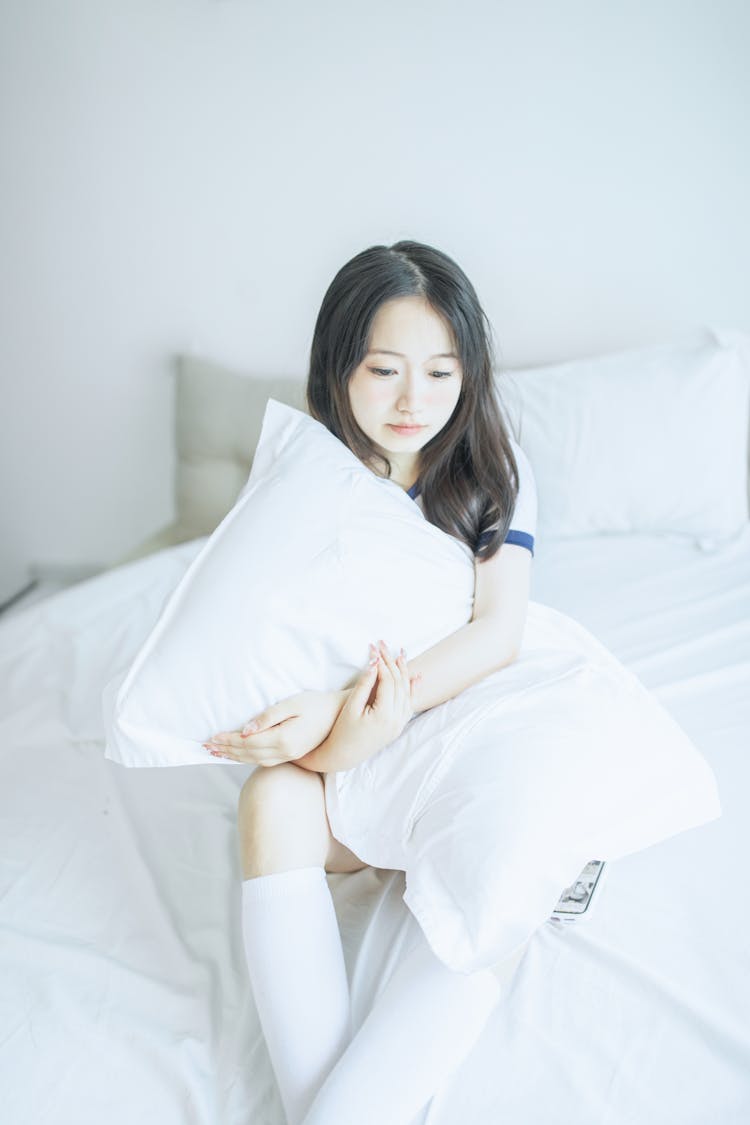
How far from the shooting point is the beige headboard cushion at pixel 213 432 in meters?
1.77

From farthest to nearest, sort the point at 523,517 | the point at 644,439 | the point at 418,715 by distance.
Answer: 1. the point at 644,439
2. the point at 523,517
3. the point at 418,715

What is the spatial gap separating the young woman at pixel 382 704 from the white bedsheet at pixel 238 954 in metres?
0.05

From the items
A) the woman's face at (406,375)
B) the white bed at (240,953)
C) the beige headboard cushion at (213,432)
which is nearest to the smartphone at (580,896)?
the white bed at (240,953)

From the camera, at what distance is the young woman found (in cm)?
75

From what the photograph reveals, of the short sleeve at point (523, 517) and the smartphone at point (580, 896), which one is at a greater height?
the short sleeve at point (523, 517)

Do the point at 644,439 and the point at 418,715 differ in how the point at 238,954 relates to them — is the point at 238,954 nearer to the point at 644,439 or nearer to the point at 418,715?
the point at 418,715

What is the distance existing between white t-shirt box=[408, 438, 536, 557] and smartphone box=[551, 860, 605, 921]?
39cm

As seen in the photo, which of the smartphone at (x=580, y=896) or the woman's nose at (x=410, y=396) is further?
the woman's nose at (x=410, y=396)

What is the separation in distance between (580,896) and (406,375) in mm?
598

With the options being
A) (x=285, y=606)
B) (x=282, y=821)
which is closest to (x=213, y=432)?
(x=285, y=606)

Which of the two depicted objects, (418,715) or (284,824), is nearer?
(284,824)

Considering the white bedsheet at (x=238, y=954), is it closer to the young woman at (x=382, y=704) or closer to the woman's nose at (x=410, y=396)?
the young woman at (x=382, y=704)

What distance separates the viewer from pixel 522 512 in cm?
115

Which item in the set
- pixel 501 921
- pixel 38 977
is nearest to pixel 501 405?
pixel 501 921
